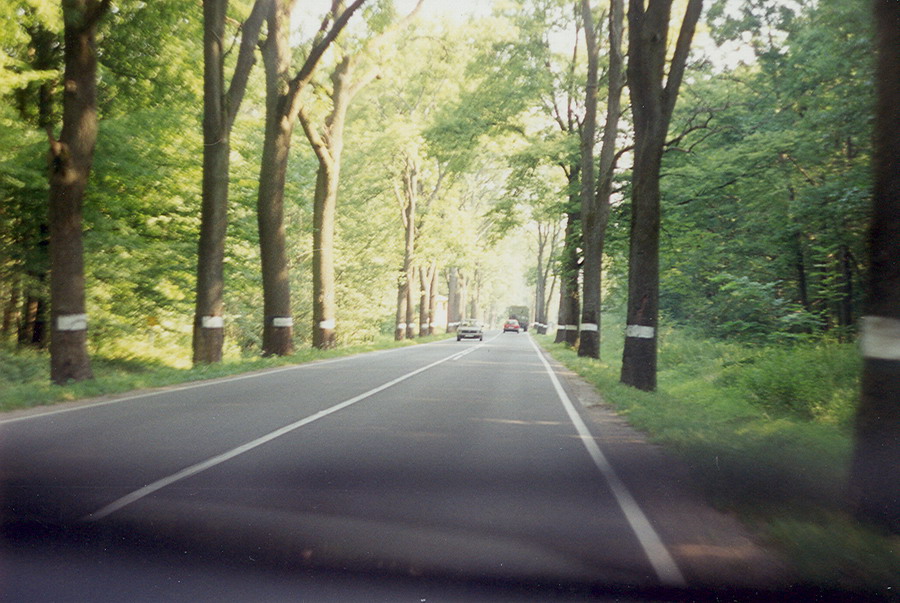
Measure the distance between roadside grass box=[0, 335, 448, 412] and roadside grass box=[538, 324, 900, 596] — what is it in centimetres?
912

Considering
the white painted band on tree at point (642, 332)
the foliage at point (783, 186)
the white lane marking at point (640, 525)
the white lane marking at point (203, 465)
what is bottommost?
the white lane marking at point (640, 525)

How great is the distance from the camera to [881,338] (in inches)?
226

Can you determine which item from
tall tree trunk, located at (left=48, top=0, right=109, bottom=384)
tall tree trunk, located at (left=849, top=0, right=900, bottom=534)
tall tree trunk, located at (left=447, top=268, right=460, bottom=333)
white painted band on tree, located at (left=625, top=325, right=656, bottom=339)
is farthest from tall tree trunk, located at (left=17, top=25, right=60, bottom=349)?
tall tree trunk, located at (left=447, top=268, right=460, bottom=333)

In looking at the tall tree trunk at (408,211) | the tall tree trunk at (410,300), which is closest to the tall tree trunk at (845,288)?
the tall tree trunk at (408,211)

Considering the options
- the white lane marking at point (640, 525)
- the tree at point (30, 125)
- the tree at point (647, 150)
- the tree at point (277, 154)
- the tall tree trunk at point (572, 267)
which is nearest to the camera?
the white lane marking at point (640, 525)

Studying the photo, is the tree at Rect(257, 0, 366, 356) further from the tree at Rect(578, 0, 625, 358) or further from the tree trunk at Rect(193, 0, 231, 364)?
the tree at Rect(578, 0, 625, 358)

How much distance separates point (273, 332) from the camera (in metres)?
25.7

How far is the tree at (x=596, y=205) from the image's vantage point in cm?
2403

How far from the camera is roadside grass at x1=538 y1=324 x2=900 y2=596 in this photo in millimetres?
4965

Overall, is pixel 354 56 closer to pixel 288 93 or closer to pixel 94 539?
pixel 288 93

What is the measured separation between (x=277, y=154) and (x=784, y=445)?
1961cm

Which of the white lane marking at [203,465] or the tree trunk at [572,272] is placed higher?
the tree trunk at [572,272]

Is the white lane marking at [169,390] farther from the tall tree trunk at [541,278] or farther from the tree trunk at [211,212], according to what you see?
the tall tree trunk at [541,278]

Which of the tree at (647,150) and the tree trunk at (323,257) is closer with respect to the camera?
the tree at (647,150)
